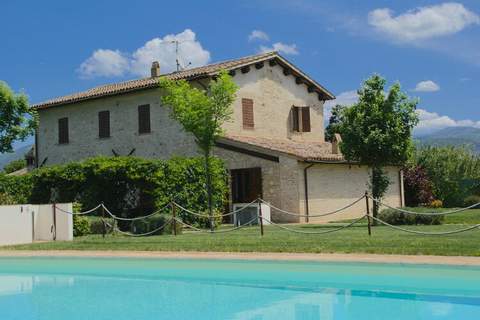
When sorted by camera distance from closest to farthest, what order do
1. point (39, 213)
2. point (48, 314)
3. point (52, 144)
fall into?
point (48, 314), point (39, 213), point (52, 144)

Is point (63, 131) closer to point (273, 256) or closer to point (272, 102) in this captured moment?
point (272, 102)

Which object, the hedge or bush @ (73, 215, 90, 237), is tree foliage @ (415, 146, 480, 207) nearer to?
the hedge

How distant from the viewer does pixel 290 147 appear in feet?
82.1

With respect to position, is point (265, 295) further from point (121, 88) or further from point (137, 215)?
point (121, 88)

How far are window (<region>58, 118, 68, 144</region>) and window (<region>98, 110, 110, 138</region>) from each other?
8.04ft

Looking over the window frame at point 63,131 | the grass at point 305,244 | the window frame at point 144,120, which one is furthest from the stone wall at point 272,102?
the grass at point 305,244

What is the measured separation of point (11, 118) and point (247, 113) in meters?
12.0

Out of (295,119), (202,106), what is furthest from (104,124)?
(202,106)

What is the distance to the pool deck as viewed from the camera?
10.5m

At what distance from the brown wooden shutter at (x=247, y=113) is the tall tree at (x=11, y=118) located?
11.2 metres

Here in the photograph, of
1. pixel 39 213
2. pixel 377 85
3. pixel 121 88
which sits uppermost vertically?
pixel 121 88

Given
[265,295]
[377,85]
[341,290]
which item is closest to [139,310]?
[265,295]

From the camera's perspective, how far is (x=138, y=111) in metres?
27.7

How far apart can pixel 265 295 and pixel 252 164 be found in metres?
14.5
